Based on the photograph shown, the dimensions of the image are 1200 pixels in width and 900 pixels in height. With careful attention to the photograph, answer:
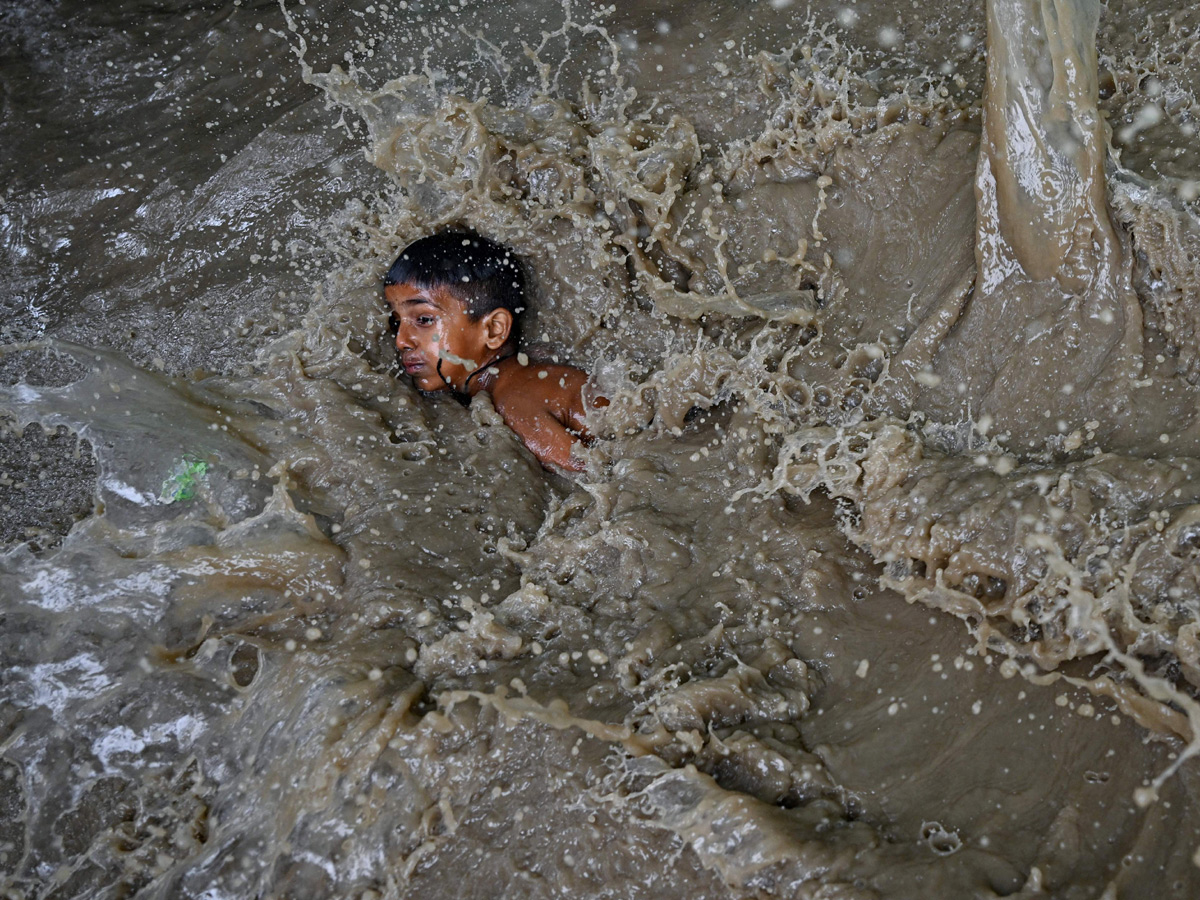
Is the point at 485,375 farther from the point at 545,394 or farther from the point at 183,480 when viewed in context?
the point at 183,480

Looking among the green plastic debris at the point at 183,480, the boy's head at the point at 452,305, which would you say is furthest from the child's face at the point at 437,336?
the green plastic debris at the point at 183,480

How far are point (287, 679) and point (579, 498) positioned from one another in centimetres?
116

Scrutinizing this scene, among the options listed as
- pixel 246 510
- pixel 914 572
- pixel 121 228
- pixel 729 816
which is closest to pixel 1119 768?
pixel 914 572

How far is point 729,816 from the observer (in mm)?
2027

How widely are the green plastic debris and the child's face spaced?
1.04 m

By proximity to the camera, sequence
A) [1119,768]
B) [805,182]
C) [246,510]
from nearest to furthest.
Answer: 1. [1119,768]
2. [246,510]
3. [805,182]

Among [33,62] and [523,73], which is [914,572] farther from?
[33,62]

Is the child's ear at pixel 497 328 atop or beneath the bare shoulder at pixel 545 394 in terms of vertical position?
atop

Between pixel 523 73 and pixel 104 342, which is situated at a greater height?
pixel 523 73

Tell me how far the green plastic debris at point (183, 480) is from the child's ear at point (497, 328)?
4.30 feet

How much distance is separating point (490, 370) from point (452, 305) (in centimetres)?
34

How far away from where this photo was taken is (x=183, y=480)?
10.3ft

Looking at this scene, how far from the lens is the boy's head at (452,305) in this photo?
150 inches

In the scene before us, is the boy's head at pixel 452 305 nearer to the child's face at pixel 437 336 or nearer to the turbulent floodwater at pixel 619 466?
the child's face at pixel 437 336
